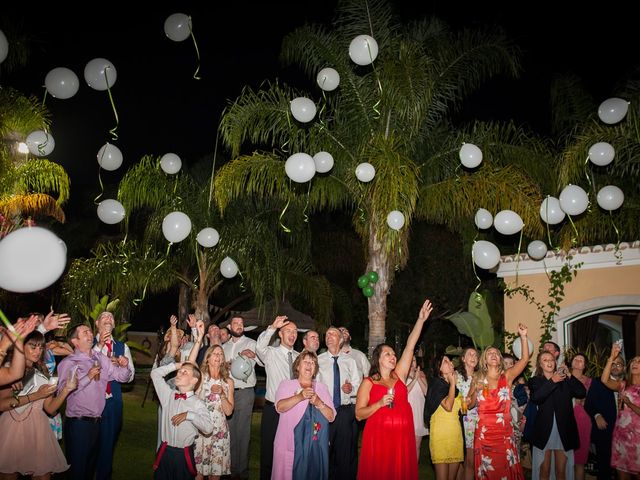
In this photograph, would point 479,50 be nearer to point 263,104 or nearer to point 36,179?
point 263,104

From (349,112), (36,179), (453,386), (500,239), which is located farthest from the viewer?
(500,239)

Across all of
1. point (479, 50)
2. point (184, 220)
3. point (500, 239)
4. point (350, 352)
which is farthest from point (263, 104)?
point (500, 239)

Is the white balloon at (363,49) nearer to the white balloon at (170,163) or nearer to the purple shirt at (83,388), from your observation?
the white balloon at (170,163)

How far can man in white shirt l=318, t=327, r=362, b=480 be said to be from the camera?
6.33 m

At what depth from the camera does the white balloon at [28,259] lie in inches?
186

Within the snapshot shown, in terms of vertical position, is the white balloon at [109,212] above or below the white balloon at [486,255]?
above

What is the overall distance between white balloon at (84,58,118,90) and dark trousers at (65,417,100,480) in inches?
170

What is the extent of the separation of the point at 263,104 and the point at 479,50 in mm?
3854

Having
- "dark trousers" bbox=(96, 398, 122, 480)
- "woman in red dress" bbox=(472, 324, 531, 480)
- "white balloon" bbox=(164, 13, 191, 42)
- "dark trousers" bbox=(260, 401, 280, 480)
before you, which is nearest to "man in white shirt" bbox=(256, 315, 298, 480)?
"dark trousers" bbox=(260, 401, 280, 480)

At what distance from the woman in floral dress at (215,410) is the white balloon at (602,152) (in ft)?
19.7

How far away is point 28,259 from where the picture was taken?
15.9 ft

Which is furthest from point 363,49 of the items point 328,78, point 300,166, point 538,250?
point 538,250

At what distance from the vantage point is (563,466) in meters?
6.17

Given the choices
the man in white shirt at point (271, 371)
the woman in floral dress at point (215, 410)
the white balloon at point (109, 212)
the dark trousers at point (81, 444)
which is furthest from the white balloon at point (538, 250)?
the dark trousers at point (81, 444)
